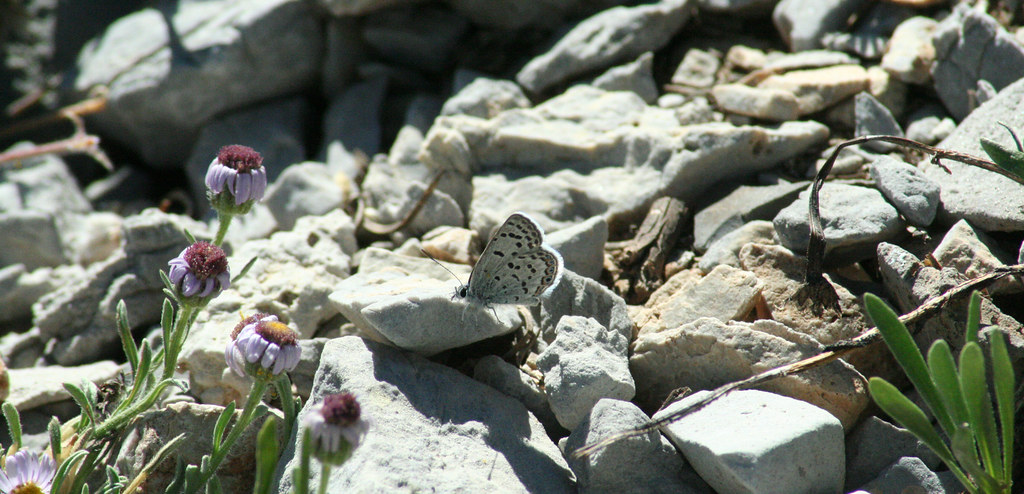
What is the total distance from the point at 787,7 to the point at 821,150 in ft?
4.00

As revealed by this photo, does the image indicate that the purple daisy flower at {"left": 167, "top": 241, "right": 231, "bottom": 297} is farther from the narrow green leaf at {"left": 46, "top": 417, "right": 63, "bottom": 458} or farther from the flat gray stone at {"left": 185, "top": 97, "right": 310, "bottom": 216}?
the flat gray stone at {"left": 185, "top": 97, "right": 310, "bottom": 216}

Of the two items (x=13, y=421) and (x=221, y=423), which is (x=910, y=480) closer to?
(x=221, y=423)

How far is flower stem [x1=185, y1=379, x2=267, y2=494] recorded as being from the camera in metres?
2.61

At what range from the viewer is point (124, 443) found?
3.09 m

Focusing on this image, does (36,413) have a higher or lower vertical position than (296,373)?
lower

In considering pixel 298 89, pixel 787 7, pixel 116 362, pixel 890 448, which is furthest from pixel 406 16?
pixel 890 448

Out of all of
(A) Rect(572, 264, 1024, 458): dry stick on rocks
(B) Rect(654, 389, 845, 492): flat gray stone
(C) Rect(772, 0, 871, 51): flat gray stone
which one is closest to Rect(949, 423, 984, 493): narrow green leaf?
(B) Rect(654, 389, 845, 492): flat gray stone

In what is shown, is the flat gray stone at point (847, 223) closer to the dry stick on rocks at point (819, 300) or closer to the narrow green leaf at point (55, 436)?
the dry stick on rocks at point (819, 300)

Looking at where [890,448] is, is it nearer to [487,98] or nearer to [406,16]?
[487,98]

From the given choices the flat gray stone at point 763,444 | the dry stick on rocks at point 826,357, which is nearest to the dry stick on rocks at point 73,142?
the dry stick on rocks at point 826,357

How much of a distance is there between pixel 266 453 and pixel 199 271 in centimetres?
89

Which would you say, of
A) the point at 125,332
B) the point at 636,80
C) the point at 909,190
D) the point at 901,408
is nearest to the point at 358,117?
the point at 636,80

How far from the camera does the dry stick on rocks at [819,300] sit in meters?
2.60

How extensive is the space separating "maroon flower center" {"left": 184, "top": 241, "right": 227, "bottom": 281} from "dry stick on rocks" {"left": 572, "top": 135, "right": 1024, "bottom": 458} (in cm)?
139
